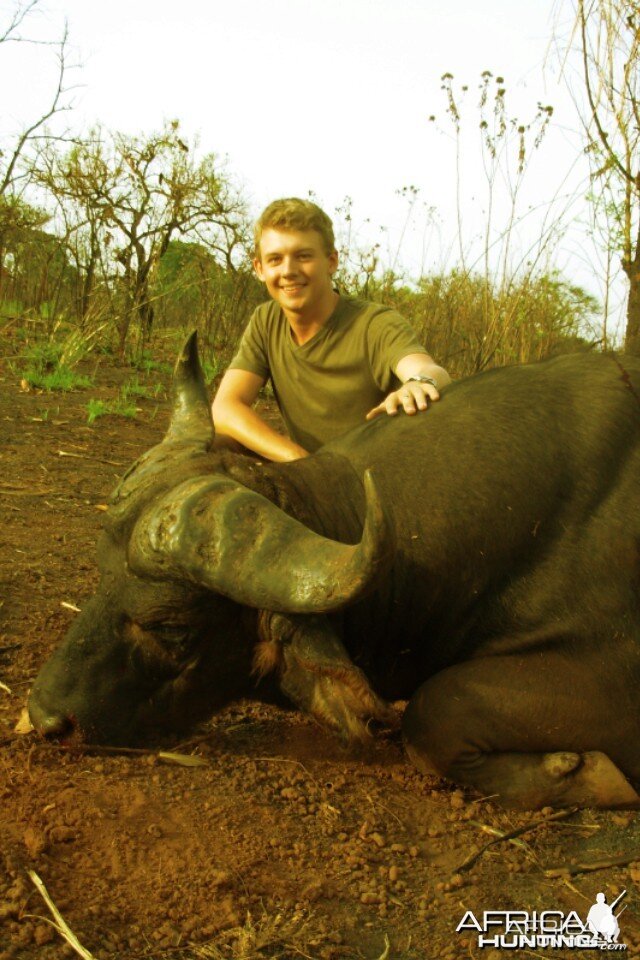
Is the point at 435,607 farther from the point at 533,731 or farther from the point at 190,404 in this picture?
the point at 190,404

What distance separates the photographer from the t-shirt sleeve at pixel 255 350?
16.8 ft

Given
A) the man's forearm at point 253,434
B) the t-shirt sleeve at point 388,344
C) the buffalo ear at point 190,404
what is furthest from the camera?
the t-shirt sleeve at point 388,344

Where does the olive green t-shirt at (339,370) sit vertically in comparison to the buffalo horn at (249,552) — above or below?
above

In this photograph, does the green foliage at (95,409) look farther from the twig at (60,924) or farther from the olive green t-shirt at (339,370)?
the twig at (60,924)

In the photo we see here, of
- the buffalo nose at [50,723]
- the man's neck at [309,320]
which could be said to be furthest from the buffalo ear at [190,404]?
the man's neck at [309,320]

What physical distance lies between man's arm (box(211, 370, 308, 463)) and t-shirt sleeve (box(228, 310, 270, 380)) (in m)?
0.05

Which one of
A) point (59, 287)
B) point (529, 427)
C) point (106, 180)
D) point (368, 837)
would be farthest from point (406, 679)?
point (106, 180)

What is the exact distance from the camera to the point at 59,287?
11.6 metres

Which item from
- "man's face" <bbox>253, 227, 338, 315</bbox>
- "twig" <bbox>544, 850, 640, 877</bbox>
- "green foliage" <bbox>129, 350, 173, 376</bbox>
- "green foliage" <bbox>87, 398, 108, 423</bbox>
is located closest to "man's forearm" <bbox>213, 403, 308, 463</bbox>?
"man's face" <bbox>253, 227, 338, 315</bbox>

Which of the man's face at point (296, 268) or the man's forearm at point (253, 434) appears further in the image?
the man's face at point (296, 268)

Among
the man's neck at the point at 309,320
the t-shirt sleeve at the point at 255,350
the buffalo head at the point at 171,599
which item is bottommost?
the buffalo head at the point at 171,599

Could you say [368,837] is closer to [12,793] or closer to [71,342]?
[12,793]

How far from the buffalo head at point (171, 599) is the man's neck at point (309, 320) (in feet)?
5.30

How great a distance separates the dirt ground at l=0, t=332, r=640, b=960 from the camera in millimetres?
2316
